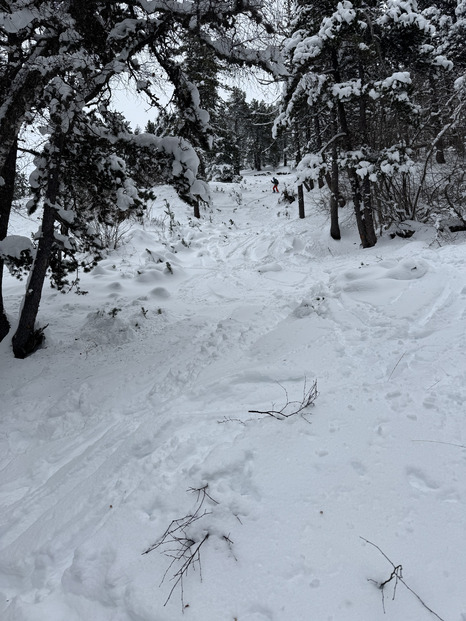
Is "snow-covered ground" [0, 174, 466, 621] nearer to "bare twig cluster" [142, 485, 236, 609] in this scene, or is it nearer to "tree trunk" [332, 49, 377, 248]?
"bare twig cluster" [142, 485, 236, 609]

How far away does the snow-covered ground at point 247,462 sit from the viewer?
1.99m

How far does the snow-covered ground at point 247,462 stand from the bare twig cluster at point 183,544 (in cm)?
2

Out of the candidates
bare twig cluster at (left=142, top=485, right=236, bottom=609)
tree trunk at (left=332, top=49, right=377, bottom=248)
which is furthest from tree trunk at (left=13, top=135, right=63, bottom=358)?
tree trunk at (left=332, top=49, right=377, bottom=248)

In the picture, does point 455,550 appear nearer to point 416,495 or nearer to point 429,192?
point 416,495

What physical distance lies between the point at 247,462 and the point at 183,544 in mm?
761

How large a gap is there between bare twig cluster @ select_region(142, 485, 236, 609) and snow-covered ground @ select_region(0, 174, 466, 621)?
0.05 ft

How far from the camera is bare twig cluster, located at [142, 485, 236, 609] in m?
2.10

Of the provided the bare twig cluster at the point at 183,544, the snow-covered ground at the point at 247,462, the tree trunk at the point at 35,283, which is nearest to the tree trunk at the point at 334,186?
the snow-covered ground at the point at 247,462

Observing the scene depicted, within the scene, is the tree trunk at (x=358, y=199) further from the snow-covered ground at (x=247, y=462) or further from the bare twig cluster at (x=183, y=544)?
the bare twig cluster at (x=183, y=544)

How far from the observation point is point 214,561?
2.14 metres

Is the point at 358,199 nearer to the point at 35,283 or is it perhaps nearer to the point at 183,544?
the point at 35,283

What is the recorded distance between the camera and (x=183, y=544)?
224 cm

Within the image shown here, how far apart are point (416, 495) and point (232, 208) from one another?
2425 centimetres

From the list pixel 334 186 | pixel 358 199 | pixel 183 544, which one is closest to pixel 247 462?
pixel 183 544
